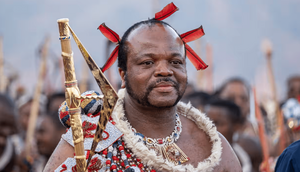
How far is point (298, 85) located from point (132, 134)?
256 inches

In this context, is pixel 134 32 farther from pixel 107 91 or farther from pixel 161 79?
pixel 107 91

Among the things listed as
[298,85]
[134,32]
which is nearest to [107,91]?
[134,32]

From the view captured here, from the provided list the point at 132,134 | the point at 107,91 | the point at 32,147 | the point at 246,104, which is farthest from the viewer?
the point at 246,104

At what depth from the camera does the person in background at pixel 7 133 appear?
6312 mm

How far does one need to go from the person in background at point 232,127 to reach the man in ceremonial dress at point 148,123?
9.54ft

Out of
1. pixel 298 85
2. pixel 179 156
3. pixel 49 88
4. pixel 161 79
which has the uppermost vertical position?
pixel 161 79

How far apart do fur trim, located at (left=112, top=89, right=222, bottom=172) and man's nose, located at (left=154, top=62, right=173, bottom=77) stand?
439mm

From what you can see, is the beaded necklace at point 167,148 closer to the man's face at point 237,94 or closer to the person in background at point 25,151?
the person in background at point 25,151

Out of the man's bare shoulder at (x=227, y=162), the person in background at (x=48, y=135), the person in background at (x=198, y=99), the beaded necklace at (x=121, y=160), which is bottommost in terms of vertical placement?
the person in background at (x=48, y=135)

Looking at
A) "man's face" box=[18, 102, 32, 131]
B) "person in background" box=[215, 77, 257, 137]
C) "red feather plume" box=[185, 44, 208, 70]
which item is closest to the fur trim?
"red feather plume" box=[185, 44, 208, 70]

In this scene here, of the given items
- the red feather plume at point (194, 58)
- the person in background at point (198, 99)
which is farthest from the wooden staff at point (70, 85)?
the person in background at point (198, 99)

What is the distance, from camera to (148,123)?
3178mm

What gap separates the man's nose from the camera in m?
2.98

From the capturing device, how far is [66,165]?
2.84 meters
